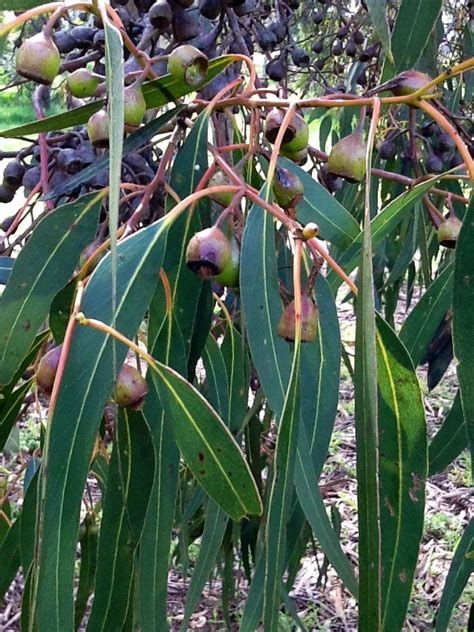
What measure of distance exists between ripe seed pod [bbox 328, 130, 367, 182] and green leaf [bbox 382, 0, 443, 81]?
22 cm

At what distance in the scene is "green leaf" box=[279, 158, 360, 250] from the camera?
863 millimetres

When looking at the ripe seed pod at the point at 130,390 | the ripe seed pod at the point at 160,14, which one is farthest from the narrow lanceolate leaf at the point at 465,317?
the ripe seed pod at the point at 160,14

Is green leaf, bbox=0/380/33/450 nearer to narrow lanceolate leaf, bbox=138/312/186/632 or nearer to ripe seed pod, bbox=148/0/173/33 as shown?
narrow lanceolate leaf, bbox=138/312/186/632

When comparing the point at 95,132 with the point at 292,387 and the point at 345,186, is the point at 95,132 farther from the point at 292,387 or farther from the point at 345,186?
the point at 345,186

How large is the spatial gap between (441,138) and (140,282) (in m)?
1.08

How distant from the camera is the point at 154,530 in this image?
83 cm

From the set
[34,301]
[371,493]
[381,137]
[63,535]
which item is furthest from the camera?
[381,137]

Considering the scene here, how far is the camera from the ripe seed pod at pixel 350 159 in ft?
2.33

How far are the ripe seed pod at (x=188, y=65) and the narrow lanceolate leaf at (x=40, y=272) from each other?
0.16 meters

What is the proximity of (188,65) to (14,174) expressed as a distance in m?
0.41

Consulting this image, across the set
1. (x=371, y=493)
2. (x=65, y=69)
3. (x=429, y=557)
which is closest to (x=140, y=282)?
(x=371, y=493)

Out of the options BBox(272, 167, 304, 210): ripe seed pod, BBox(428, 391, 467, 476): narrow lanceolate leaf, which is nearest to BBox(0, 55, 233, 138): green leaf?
BBox(272, 167, 304, 210): ripe seed pod

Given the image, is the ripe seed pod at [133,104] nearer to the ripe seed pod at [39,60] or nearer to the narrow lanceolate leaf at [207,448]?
the ripe seed pod at [39,60]

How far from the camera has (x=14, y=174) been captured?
106 cm
